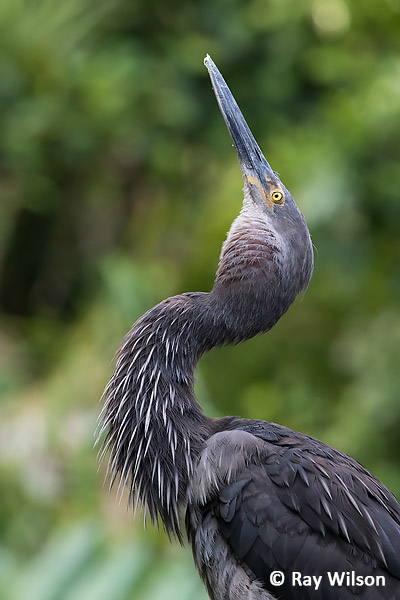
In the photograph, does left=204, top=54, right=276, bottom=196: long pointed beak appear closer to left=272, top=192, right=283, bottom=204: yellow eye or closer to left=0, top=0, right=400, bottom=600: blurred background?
left=272, top=192, right=283, bottom=204: yellow eye

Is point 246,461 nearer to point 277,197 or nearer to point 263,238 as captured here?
point 263,238

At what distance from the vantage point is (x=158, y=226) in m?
8.00

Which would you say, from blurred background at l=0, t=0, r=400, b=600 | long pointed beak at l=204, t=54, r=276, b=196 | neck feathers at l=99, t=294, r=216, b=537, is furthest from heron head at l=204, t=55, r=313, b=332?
blurred background at l=0, t=0, r=400, b=600

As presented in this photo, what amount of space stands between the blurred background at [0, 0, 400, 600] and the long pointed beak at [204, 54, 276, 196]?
172 centimetres

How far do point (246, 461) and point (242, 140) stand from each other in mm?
1285

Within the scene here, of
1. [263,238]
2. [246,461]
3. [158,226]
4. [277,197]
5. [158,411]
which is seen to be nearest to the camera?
[246,461]

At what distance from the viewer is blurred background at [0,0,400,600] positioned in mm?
5340

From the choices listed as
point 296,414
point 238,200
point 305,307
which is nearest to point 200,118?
point 238,200

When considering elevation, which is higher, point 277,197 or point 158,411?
point 277,197

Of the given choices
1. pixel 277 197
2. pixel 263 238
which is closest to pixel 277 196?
pixel 277 197

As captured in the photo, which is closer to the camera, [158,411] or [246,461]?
[246,461]

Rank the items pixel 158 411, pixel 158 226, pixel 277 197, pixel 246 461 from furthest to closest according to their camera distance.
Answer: pixel 158 226 < pixel 277 197 < pixel 158 411 < pixel 246 461

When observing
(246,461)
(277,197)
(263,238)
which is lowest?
(246,461)

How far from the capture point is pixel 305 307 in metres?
6.01
